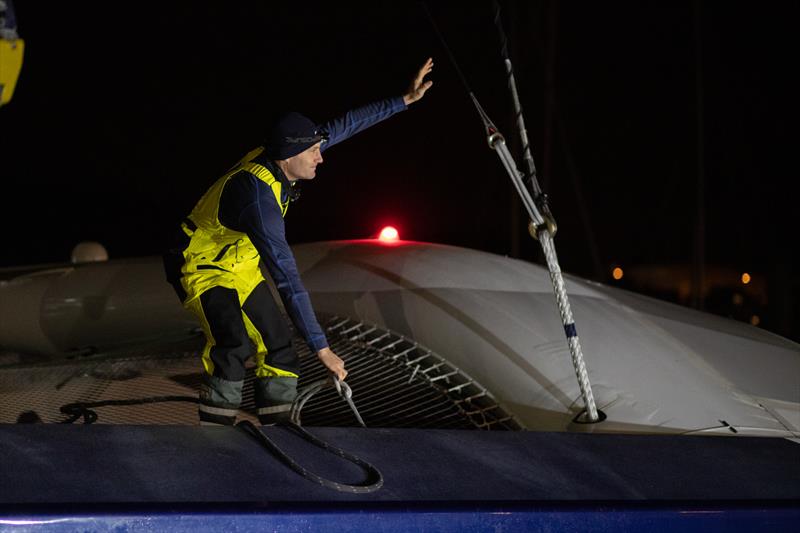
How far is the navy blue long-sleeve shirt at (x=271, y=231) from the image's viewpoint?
77.3 inches

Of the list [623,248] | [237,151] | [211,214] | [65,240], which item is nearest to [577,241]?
[623,248]

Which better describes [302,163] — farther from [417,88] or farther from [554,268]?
[554,268]

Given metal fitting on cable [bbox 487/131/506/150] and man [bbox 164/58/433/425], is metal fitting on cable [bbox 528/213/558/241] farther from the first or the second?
man [bbox 164/58/433/425]

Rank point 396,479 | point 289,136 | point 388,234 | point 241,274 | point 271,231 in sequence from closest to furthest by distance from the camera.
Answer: point 396,479, point 271,231, point 289,136, point 241,274, point 388,234

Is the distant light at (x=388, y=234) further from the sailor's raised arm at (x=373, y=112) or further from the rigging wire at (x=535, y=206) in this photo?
the rigging wire at (x=535, y=206)

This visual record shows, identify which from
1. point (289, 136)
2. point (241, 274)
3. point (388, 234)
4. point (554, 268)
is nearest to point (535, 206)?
point (554, 268)

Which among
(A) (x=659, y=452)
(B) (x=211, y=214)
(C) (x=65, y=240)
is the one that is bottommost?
(C) (x=65, y=240)

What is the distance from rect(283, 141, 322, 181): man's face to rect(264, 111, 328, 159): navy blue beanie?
0.02 m

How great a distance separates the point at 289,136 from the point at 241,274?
401mm

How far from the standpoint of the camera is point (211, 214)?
216cm

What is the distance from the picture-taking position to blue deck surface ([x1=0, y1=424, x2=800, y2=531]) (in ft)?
4.49

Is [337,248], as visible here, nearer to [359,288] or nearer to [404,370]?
[359,288]

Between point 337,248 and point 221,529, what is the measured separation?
7.95 ft

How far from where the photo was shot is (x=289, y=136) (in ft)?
6.83
